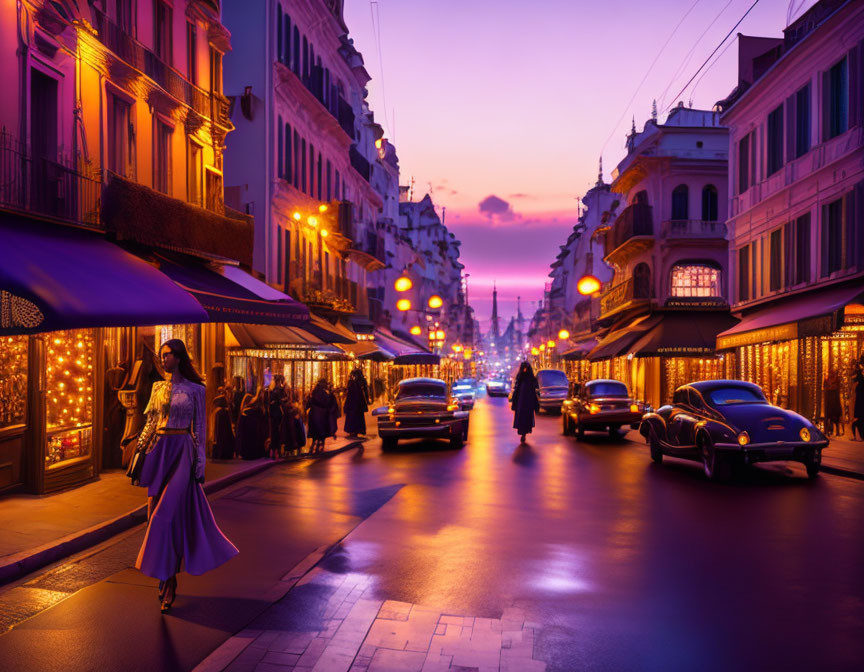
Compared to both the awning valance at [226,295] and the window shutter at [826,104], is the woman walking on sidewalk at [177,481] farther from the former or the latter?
the window shutter at [826,104]

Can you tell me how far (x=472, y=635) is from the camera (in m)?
5.90

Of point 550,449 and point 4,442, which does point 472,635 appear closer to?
point 4,442

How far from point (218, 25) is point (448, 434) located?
11999 mm

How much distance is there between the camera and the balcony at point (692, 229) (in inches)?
1591

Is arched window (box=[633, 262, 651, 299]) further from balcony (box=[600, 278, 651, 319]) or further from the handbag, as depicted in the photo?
the handbag

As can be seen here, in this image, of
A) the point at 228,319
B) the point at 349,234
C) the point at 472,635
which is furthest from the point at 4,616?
the point at 349,234

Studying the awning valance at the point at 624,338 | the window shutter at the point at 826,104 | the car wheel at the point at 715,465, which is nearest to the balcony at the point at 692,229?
the awning valance at the point at 624,338

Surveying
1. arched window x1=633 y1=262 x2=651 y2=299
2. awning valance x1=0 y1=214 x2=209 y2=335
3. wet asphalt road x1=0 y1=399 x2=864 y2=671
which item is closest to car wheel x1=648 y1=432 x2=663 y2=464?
wet asphalt road x1=0 y1=399 x2=864 y2=671

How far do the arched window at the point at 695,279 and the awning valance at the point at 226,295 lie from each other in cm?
2500

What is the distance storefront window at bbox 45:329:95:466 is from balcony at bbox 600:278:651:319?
3016cm

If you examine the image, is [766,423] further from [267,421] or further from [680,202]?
[680,202]

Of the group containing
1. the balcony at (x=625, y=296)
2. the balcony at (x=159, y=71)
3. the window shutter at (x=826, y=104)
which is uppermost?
the window shutter at (x=826, y=104)

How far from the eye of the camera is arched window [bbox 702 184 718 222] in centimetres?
4116

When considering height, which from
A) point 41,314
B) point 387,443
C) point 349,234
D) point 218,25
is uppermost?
point 218,25
